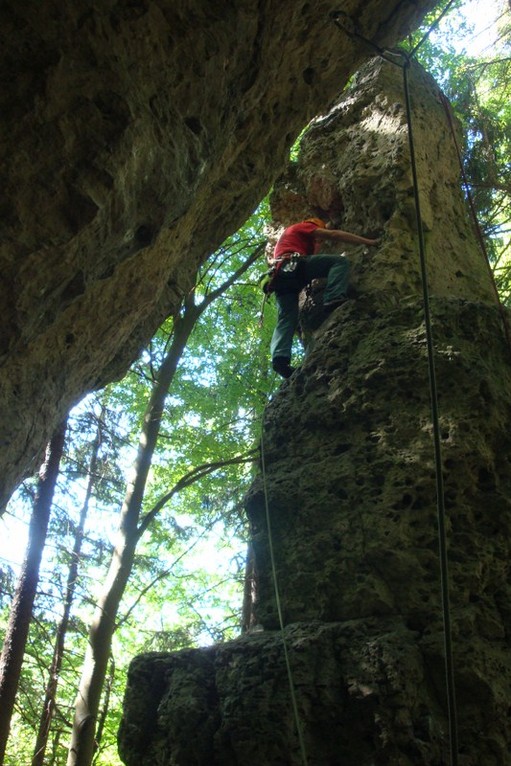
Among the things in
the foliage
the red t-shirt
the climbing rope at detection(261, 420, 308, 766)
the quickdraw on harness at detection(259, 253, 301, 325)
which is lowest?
the climbing rope at detection(261, 420, 308, 766)

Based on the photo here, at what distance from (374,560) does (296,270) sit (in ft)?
10.3

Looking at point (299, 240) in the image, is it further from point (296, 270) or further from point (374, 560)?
point (374, 560)

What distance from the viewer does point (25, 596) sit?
771 centimetres

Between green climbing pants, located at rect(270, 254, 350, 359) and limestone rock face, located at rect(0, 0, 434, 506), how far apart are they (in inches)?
37.5

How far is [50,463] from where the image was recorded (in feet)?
27.9

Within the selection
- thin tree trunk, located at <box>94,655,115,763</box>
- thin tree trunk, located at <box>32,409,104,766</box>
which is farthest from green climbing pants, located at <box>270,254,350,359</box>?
thin tree trunk, located at <box>94,655,115,763</box>

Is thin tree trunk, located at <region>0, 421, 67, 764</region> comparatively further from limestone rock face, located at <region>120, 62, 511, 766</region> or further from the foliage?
the foliage

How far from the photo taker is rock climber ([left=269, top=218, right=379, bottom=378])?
215 inches

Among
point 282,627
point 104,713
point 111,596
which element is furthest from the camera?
point 104,713

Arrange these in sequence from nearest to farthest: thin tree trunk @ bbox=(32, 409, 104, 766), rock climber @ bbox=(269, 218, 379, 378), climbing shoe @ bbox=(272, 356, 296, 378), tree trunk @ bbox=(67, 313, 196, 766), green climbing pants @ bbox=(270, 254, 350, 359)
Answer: green climbing pants @ bbox=(270, 254, 350, 359) < rock climber @ bbox=(269, 218, 379, 378) < climbing shoe @ bbox=(272, 356, 296, 378) < tree trunk @ bbox=(67, 313, 196, 766) < thin tree trunk @ bbox=(32, 409, 104, 766)

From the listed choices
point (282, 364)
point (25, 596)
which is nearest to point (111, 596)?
point (25, 596)

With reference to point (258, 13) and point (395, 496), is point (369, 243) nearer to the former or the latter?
point (258, 13)

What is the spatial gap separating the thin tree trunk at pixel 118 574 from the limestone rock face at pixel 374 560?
5142 millimetres

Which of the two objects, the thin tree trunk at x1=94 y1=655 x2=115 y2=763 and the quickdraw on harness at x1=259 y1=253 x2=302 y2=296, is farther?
the thin tree trunk at x1=94 y1=655 x2=115 y2=763
